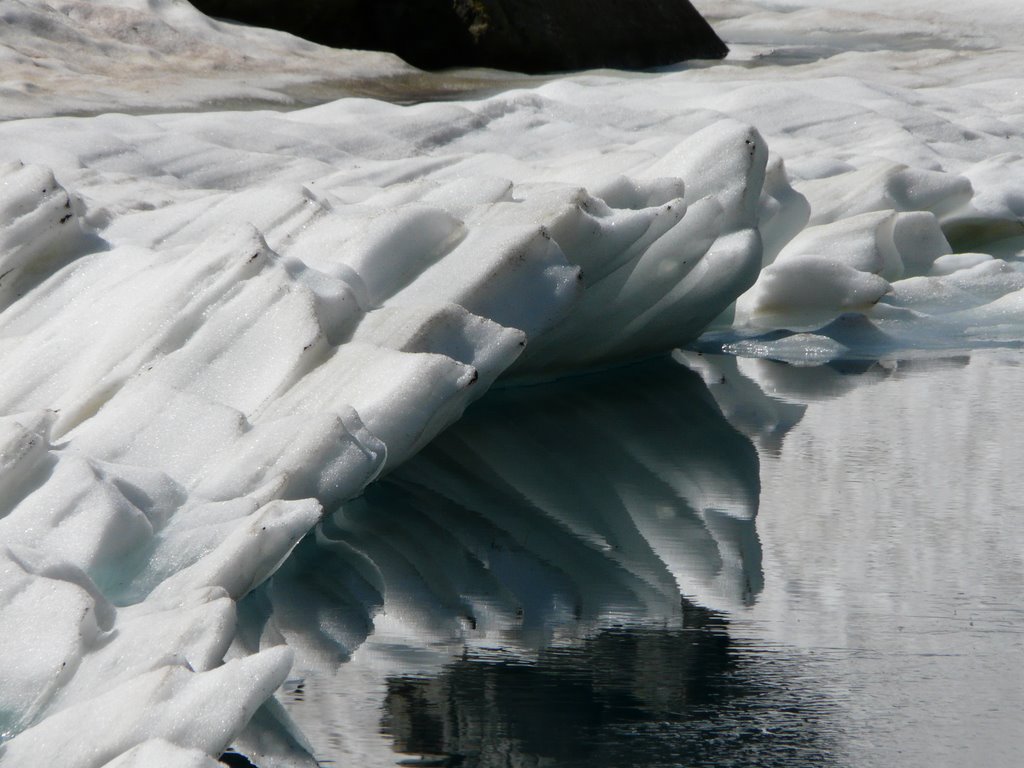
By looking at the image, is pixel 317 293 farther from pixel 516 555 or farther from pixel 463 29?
pixel 463 29

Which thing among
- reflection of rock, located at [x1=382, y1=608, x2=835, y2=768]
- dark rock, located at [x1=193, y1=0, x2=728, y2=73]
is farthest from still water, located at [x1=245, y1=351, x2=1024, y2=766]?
dark rock, located at [x1=193, y1=0, x2=728, y2=73]

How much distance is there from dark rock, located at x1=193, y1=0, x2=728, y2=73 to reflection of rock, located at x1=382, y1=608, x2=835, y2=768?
24.3 feet

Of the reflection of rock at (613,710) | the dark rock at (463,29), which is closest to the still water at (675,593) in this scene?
the reflection of rock at (613,710)

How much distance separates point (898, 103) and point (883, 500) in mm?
4623

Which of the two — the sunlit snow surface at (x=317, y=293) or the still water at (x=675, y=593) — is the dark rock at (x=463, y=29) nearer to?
the sunlit snow surface at (x=317, y=293)

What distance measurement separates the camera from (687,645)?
2428mm

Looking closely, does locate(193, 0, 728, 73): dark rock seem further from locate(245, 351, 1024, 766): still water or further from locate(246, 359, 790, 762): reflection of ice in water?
locate(246, 359, 790, 762): reflection of ice in water

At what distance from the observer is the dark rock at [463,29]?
938 centimetres

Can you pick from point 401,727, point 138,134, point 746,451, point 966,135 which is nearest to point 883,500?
point 746,451

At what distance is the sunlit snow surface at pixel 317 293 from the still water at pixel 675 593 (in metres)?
0.06

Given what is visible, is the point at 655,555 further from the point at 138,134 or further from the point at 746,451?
the point at 138,134

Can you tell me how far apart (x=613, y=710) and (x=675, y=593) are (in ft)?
1.87

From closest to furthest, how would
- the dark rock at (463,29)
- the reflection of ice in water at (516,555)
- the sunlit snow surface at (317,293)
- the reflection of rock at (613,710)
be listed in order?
the reflection of rock at (613,710) < the sunlit snow surface at (317,293) < the reflection of ice in water at (516,555) < the dark rock at (463,29)

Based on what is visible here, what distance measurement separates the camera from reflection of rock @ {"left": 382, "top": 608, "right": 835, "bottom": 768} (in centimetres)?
202
